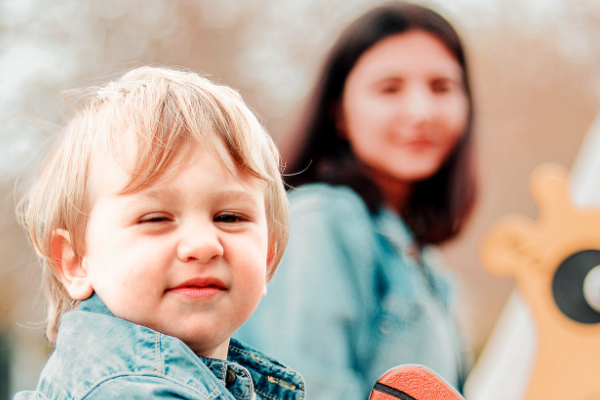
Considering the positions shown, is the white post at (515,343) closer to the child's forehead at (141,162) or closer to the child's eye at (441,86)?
the child's eye at (441,86)

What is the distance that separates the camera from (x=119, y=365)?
1.59 ft

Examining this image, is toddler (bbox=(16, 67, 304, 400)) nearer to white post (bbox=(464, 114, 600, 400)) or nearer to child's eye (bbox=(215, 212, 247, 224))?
child's eye (bbox=(215, 212, 247, 224))

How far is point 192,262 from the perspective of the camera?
0.52 metres

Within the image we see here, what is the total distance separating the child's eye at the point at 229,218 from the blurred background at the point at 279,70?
3.17 ft

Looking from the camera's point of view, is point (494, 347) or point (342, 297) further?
point (494, 347)

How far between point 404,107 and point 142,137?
1.11m

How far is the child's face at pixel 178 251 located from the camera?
0.53 meters

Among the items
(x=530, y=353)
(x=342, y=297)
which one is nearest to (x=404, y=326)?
(x=342, y=297)

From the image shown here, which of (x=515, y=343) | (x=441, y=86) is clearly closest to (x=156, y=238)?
(x=441, y=86)

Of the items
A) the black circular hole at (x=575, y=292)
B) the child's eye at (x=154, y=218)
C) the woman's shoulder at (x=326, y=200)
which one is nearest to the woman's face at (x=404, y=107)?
the woman's shoulder at (x=326, y=200)

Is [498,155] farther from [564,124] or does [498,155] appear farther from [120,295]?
[120,295]

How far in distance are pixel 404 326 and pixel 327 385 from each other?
0.29 metres

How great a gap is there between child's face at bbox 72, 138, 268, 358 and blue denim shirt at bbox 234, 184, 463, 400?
0.80 metres

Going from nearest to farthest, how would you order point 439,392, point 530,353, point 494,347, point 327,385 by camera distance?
point 439,392 → point 327,385 → point 530,353 → point 494,347
